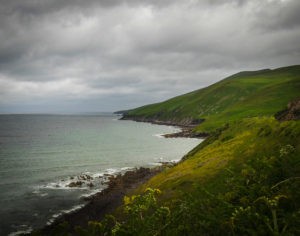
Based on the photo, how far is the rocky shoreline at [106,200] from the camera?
49.5 m

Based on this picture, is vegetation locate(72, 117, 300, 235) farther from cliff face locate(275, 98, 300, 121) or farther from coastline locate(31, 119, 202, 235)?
cliff face locate(275, 98, 300, 121)

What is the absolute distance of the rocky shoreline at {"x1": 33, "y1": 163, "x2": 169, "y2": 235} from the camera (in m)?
49.5

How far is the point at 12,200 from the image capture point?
60.3 m

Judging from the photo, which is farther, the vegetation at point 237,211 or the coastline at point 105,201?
the coastline at point 105,201

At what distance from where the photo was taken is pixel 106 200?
61531mm

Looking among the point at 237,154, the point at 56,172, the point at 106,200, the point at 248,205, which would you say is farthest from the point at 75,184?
the point at 248,205

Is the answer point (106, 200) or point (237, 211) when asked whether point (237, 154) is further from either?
point (237, 211)

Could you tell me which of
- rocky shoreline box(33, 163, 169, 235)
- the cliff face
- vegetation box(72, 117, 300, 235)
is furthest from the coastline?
the cliff face

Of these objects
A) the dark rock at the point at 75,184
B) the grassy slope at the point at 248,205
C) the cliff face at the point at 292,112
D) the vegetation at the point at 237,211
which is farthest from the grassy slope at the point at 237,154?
the vegetation at the point at 237,211

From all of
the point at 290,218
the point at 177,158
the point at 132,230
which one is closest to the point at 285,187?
the point at 290,218

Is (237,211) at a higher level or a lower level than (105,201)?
higher

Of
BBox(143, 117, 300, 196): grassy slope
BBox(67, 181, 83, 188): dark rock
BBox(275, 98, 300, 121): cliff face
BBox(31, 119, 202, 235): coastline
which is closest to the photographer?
BBox(143, 117, 300, 196): grassy slope

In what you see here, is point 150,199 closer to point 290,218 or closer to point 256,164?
point 290,218

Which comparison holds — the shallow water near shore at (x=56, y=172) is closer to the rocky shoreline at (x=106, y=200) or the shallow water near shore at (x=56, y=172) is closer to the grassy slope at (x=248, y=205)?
the rocky shoreline at (x=106, y=200)
